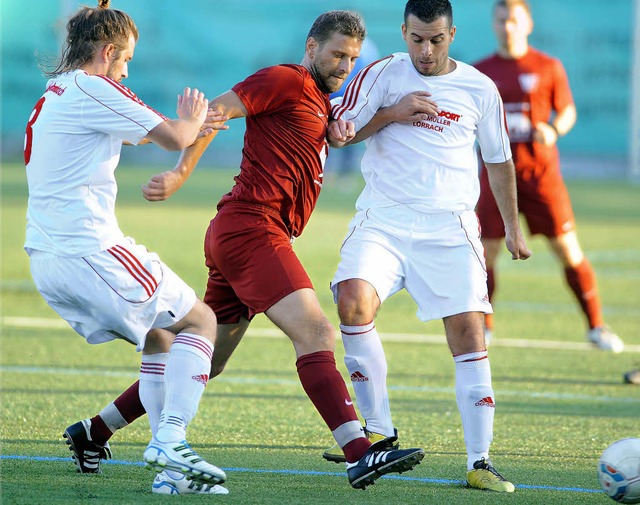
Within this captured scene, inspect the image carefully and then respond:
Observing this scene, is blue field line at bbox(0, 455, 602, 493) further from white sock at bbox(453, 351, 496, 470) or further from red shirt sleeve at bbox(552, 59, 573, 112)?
red shirt sleeve at bbox(552, 59, 573, 112)

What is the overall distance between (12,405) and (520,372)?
3684mm

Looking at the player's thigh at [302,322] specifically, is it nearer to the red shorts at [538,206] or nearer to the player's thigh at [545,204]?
the red shorts at [538,206]

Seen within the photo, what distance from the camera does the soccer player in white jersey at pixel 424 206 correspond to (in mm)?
5293

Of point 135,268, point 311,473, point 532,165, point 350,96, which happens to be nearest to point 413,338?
point 532,165

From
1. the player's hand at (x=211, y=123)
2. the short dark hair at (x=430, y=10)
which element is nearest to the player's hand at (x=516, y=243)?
the short dark hair at (x=430, y=10)

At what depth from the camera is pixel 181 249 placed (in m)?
15.3

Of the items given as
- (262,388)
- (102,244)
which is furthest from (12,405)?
(102,244)

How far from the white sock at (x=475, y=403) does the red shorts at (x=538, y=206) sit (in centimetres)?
421

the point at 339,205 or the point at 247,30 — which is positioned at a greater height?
the point at 247,30

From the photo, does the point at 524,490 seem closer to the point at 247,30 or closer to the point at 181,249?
the point at 181,249

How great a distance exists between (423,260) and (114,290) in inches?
60.5

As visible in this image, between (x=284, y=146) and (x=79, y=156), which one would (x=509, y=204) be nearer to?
(x=284, y=146)

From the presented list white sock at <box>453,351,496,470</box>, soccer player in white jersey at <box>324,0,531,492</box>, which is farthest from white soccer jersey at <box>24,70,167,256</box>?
white sock at <box>453,351,496,470</box>

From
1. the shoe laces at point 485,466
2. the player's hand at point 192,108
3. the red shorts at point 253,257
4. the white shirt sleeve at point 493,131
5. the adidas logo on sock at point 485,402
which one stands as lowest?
the shoe laces at point 485,466
